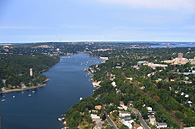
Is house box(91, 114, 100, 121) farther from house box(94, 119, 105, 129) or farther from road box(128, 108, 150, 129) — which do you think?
road box(128, 108, 150, 129)

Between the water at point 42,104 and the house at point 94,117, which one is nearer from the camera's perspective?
the house at point 94,117

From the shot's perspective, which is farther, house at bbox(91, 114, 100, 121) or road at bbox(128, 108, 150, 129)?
house at bbox(91, 114, 100, 121)

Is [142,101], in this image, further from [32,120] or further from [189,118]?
[32,120]

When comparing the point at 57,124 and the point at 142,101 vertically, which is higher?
the point at 142,101

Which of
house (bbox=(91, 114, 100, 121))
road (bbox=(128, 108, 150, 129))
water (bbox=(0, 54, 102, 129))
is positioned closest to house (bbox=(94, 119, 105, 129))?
house (bbox=(91, 114, 100, 121))

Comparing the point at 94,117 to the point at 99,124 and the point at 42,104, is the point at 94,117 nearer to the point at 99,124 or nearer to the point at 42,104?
the point at 99,124

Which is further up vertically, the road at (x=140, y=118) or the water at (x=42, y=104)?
the road at (x=140, y=118)

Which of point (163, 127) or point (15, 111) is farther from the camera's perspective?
point (15, 111)

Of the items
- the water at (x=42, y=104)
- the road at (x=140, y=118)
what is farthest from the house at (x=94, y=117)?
the road at (x=140, y=118)

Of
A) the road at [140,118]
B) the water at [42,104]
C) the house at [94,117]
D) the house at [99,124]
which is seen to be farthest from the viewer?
the water at [42,104]

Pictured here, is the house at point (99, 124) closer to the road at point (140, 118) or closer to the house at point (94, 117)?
the house at point (94, 117)

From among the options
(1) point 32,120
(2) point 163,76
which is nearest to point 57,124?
(1) point 32,120
